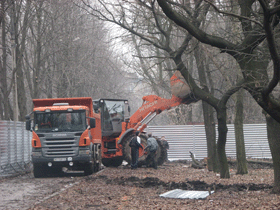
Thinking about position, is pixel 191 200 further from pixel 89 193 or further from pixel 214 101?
pixel 214 101

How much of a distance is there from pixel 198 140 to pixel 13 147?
1463 centimetres

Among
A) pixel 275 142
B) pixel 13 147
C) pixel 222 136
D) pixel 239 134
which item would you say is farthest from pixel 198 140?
pixel 275 142

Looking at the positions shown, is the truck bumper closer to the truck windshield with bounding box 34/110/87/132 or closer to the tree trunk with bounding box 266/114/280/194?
the truck windshield with bounding box 34/110/87/132

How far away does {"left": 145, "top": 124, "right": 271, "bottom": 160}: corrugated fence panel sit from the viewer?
105ft

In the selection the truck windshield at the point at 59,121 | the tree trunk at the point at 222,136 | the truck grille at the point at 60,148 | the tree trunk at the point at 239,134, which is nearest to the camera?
the tree trunk at the point at 222,136

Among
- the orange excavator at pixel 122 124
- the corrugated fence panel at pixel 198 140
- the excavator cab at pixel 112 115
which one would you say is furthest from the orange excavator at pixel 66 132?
the corrugated fence panel at pixel 198 140

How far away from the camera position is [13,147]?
21812 millimetres

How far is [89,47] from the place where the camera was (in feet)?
121

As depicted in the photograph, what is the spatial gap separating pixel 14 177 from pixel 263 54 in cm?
1241

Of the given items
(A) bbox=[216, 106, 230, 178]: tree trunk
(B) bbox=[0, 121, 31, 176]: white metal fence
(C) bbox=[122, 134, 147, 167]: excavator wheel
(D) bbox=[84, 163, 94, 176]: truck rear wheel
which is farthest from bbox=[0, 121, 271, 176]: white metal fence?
(A) bbox=[216, 106, 230, 178]: tree trunk

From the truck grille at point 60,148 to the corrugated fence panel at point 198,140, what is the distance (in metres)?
13.2

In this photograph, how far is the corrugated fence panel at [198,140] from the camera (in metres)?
32.0

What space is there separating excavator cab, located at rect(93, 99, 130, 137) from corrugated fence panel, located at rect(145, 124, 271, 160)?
6168 millimetres

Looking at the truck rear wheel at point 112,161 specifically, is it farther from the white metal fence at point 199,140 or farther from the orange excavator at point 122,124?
the white metal fence at point 199,140
